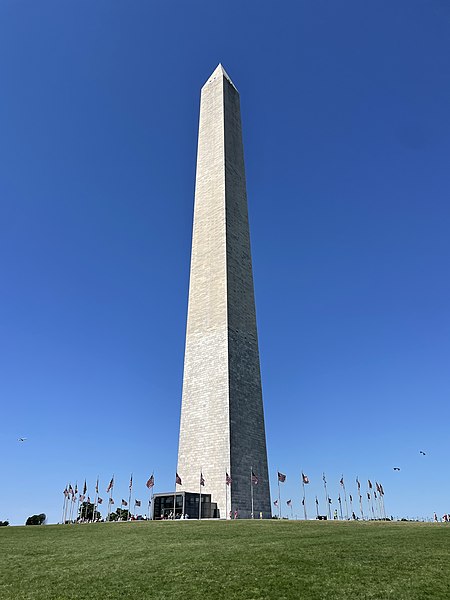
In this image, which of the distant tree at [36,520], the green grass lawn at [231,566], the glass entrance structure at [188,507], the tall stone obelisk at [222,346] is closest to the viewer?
the green grass lawn at [231,566]

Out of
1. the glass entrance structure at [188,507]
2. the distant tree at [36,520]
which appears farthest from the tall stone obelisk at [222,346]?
the distant tree at [36,520]

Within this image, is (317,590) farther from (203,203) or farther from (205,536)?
(203,203)

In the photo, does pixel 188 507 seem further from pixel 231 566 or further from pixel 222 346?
pixel 231 566

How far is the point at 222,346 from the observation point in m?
39.6

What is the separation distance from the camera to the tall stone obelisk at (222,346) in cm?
3650

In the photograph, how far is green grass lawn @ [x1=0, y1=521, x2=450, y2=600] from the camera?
12.3m

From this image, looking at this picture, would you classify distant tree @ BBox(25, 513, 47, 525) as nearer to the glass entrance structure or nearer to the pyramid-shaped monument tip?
the glass entrance structure

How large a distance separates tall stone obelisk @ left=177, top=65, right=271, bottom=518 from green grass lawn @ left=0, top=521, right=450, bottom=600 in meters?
14.0

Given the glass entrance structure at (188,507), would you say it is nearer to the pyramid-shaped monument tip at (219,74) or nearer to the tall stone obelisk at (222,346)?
the tall stone obelisk at (222,346)

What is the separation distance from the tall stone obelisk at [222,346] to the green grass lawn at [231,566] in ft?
46.0

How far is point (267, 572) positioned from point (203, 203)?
3846 cm

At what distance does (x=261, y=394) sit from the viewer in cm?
4150

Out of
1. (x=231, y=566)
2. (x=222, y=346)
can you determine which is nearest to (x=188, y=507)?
(x=222, y=346)

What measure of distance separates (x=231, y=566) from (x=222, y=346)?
83.0 feet
